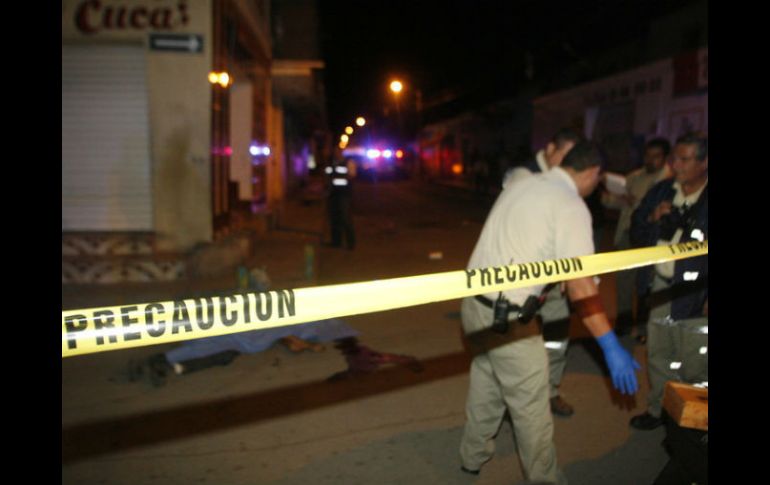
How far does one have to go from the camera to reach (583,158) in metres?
3.30

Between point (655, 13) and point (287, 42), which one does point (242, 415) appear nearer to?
point (287, 42)

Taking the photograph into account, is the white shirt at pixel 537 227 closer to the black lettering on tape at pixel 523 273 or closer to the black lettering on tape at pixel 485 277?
the black lettering on tape at pixel 523 273

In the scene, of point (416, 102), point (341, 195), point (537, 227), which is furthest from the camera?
point (416, 102)

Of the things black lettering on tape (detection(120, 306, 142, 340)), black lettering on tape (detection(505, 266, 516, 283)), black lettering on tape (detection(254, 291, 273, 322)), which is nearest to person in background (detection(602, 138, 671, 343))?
black lettering on tape (detection(505, 266, 516, 283))

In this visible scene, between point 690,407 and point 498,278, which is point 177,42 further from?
point 690,407

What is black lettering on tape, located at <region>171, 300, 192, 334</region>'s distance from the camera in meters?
2.16

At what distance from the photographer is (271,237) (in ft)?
42.3

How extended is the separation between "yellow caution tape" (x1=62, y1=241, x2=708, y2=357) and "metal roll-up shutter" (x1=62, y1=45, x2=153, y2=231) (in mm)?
7026

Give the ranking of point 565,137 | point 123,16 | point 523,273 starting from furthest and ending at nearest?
point 123,16, point 565,137, point 523,273

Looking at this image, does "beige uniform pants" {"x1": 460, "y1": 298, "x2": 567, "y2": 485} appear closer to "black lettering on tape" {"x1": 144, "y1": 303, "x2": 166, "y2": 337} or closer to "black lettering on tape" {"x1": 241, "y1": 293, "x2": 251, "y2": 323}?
"black lettering on tape" {"x1": 241, "y1": 293, "x2": 251, "y2": 323}

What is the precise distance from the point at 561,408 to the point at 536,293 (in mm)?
1597

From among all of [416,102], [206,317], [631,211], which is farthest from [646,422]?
[416,102]

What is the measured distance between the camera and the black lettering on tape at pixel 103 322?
6.70ft
